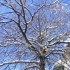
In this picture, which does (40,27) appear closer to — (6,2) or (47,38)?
(47,38)

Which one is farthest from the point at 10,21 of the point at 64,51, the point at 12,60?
the point at 64,51

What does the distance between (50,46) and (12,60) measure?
6.88ft

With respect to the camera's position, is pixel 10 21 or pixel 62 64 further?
pixel 62 64

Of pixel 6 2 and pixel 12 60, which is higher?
pixel 6 2

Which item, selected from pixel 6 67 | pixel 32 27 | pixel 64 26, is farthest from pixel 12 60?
pixel 64 26

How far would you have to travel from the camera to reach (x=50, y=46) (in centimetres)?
1770

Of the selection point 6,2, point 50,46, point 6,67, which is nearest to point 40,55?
point 50,46

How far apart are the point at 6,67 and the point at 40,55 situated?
191cm

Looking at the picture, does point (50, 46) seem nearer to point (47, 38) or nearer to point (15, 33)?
point (47, 38)

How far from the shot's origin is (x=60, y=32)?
17.9 meters

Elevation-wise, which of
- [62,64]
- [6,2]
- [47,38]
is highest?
[6,2]

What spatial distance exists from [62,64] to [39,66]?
165cm

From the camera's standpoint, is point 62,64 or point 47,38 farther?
point 62,64

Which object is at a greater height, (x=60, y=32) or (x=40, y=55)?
(x=60, y=32)
